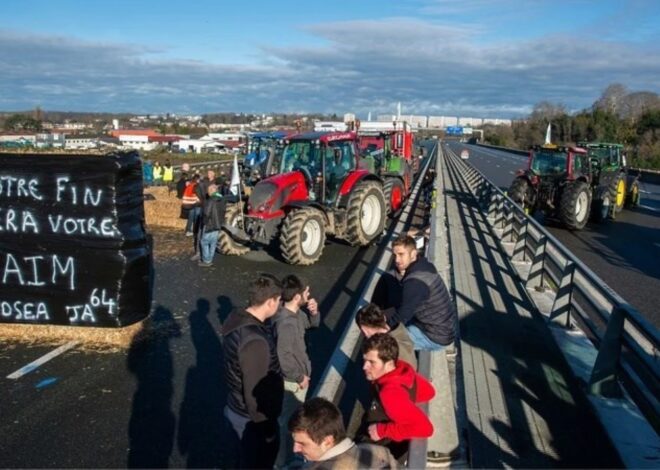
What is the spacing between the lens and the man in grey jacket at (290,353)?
447 cm

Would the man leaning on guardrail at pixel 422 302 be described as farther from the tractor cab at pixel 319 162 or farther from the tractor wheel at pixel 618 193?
the tractor wheel at pixel 618 193

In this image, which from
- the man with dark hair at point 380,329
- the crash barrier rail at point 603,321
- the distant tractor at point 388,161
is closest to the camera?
the man with dark hair at point 380,329

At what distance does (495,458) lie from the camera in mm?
4438

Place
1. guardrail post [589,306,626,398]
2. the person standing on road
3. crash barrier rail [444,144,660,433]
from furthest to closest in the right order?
the person standing on road → guardrail post [589,306,626,398] → crash barrier rail [444,144,660,433]

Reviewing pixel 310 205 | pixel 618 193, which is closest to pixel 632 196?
pixel 618 193

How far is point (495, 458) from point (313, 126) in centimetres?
1842

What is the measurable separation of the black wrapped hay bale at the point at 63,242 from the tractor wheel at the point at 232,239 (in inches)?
185

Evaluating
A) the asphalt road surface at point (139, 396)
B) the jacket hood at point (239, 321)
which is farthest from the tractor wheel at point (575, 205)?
the jacket hood at point (239, 321)

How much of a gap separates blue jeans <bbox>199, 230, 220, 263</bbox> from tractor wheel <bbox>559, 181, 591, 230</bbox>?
9.19 metres

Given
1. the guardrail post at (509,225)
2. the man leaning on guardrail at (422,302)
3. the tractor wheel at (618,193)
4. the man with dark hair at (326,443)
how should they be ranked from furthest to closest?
1. the tractor wheel at (618,193)
2. the guardrail post at (509,225)
3. the man leaning on guardrail at (422,302)
4. the man with dark hair at (326,443)

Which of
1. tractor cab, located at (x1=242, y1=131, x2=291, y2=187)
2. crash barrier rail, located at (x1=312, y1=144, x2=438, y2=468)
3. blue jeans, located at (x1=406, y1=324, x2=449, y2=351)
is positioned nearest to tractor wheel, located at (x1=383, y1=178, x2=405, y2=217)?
tractor cab, located at (x1=242, y1=131, x2=291, y2=187)

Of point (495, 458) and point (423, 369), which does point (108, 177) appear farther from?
point (495, 458)

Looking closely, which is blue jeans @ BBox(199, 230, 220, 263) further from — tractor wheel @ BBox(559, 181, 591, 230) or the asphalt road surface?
tractor wheel @ BBox(559, 181, 591, 230)

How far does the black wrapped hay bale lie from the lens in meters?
7.28
